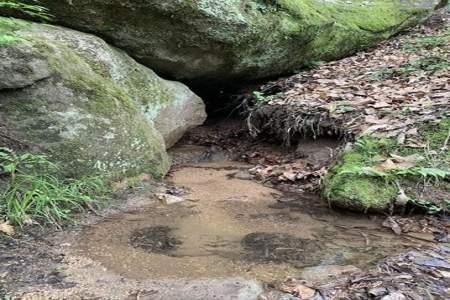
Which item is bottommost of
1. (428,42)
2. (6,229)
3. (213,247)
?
(6,229)

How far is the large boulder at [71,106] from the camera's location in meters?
3.95

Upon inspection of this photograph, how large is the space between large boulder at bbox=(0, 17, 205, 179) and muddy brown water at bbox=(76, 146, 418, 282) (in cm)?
59

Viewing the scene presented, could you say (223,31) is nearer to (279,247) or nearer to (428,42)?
(279,247)

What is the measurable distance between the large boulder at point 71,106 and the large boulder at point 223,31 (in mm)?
404

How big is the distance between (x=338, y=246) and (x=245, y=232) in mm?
622

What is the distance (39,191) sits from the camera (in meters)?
3.61

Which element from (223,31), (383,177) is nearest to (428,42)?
(223,31)

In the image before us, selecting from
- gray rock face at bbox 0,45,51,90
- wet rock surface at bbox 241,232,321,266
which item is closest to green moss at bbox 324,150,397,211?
wet rock surface at bbox 241,232,321,266

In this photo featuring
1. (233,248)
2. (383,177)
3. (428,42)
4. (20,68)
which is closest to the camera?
(233,248)

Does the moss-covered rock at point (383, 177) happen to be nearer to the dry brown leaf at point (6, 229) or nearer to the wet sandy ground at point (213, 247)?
the wet sandy ground at point (213, 247)

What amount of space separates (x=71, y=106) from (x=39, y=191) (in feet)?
2.76

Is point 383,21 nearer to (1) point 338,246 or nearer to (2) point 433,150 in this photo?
(2) point 433,150

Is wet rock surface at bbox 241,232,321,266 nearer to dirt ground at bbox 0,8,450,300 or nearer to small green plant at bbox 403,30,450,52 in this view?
dirt ground at bbox 0,8,450,300

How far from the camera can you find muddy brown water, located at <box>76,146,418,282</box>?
9.26 feet
